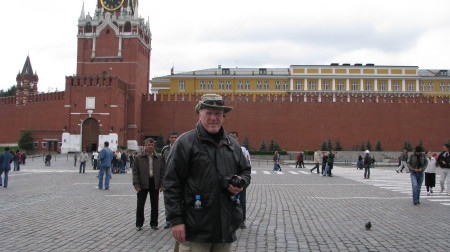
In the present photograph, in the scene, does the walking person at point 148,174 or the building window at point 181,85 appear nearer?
the walking person at point 148,174

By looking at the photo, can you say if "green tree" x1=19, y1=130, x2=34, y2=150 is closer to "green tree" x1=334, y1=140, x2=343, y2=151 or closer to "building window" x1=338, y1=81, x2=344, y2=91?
"green tree" x1=334, y1=140, x2=343, y2=151

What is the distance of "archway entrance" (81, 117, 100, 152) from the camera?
38.2 meters

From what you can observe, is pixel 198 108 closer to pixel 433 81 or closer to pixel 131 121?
pixel 131 121

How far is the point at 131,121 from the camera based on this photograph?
137 feet

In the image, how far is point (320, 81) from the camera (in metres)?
57.3

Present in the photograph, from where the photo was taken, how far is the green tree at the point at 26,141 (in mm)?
40062

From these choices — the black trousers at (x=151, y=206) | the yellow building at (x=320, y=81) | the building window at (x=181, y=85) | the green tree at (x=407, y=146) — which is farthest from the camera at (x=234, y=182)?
the building window at (x=181, y=85)

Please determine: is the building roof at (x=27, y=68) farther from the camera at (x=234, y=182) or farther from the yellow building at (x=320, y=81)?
the camera at (x=234, y=182)

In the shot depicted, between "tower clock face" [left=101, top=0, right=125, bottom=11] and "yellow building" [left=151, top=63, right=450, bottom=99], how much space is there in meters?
14.7

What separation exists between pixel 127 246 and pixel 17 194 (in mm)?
6597

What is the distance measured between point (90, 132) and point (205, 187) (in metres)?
37.2

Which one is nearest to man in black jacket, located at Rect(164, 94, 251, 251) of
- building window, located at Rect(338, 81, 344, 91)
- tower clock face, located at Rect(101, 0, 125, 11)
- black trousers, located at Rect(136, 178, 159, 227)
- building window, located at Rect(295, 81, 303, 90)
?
black trousers, located at Rect(136, 178, 159, 227)

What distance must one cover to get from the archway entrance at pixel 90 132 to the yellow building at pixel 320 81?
801 inches

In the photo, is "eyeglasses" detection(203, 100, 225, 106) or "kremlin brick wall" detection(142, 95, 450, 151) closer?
"eyeglasses" detection(203, 100, 225, 106)
